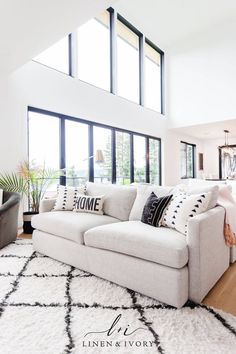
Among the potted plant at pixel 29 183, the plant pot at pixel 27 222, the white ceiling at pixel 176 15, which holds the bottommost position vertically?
the plant pot at pixel 27 222

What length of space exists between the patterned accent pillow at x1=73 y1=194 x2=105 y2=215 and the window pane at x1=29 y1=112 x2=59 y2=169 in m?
1.58

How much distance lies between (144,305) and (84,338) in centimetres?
48

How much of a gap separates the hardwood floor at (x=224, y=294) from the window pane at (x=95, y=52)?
4504 mm

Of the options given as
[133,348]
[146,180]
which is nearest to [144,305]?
[133,348]

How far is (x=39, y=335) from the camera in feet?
4.25

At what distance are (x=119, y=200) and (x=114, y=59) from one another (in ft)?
14.4

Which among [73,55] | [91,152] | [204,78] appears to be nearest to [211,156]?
[204,78]

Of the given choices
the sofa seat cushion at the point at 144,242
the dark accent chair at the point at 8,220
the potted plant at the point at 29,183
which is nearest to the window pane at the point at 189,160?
the potted plant at the point at 29,183

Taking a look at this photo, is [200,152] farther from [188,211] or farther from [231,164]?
[188,211]

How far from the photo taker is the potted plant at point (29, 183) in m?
3.46

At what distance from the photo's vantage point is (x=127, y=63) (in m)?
6.26

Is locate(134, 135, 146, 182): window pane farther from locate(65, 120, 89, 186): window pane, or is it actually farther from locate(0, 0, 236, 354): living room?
locate(65, 120, 89, 186): window pane

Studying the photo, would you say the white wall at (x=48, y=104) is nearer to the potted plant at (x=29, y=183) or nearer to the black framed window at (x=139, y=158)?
the potted plant at (x=29, y=183)

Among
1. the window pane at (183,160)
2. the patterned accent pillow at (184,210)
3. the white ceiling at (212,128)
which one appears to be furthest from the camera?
the window pane at (183,160)
